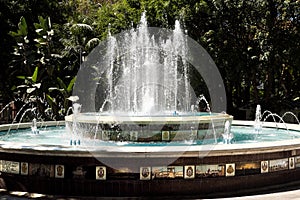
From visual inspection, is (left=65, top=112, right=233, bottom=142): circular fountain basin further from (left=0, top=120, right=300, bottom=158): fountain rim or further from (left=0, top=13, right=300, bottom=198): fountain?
(left=0, top=120, right=300, bottom=158): fountain rim

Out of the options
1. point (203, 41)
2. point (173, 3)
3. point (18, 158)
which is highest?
point (173, 3)

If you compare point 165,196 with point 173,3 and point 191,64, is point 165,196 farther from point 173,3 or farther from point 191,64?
point 173,3

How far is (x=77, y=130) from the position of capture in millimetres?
11914

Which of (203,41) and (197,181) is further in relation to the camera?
(203,41)

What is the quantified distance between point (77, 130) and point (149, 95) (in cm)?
645

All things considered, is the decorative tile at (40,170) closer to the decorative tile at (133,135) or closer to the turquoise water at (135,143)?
the turquoise water at (135,143)

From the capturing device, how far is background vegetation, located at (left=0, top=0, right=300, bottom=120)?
24.0 metres

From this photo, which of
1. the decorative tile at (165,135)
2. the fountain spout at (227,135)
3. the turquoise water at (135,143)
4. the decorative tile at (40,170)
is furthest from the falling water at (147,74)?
the decorative tile at (40,170)

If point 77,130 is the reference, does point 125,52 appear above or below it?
above

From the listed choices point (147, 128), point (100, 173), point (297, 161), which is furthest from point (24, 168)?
point (297, 161)

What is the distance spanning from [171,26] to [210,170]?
17.9 metres

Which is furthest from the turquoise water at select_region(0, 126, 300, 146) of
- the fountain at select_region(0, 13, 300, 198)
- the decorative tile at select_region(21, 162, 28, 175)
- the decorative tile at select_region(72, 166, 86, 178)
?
the decorative tile at select_region(72, 166, 86, 178)

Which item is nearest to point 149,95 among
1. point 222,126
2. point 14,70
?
point 222,126

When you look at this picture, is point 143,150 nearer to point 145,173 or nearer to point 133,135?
point 145,173
